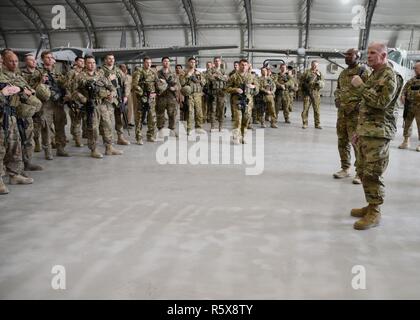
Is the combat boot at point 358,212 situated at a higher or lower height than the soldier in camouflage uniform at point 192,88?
lower

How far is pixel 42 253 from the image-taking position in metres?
2.81

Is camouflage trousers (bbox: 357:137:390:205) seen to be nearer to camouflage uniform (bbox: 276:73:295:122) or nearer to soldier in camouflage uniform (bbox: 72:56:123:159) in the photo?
soldier in camouflage uniform (bbox: 72:56:123:159)

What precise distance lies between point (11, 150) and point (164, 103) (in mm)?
3494

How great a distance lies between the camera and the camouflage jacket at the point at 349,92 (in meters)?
4.43

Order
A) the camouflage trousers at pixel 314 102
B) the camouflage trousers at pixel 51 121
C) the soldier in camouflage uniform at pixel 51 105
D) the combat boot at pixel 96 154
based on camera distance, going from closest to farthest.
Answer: the soldier in camouflage uniform at pixel 51 105 < the camouflage trousers at pixel 51 121 < the combat boot at pixel 96 154 < the camouflage trousers at pixel 314 102

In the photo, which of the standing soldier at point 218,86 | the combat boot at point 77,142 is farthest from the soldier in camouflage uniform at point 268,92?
the combat boot at point 77,142

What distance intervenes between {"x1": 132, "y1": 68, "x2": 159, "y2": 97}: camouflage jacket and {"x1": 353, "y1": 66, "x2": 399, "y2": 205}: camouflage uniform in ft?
14.8

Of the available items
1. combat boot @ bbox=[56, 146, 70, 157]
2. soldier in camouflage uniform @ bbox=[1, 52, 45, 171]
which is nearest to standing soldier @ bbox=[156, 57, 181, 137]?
combat boot @ bbox=[56, 146, 70, 157]

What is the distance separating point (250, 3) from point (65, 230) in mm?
18988

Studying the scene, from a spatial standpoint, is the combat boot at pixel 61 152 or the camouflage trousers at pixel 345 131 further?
the combat boot at pixel 61 152

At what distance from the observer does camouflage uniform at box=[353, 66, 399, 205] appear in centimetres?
314

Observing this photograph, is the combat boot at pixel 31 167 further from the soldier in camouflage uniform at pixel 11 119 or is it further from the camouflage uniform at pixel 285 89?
the camouflage uniform at pixel 285 89

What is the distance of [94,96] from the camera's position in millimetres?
5809

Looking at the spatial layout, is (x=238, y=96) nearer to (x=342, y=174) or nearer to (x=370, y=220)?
(x=342, y=174)
